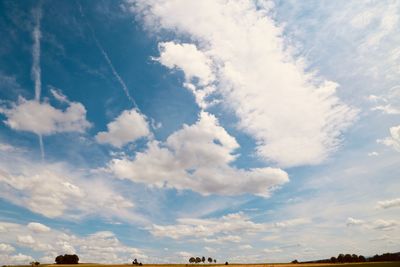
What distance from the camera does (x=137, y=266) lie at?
193 metres

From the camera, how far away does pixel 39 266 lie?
611 ft

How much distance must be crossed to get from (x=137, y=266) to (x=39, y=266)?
2156 inches
